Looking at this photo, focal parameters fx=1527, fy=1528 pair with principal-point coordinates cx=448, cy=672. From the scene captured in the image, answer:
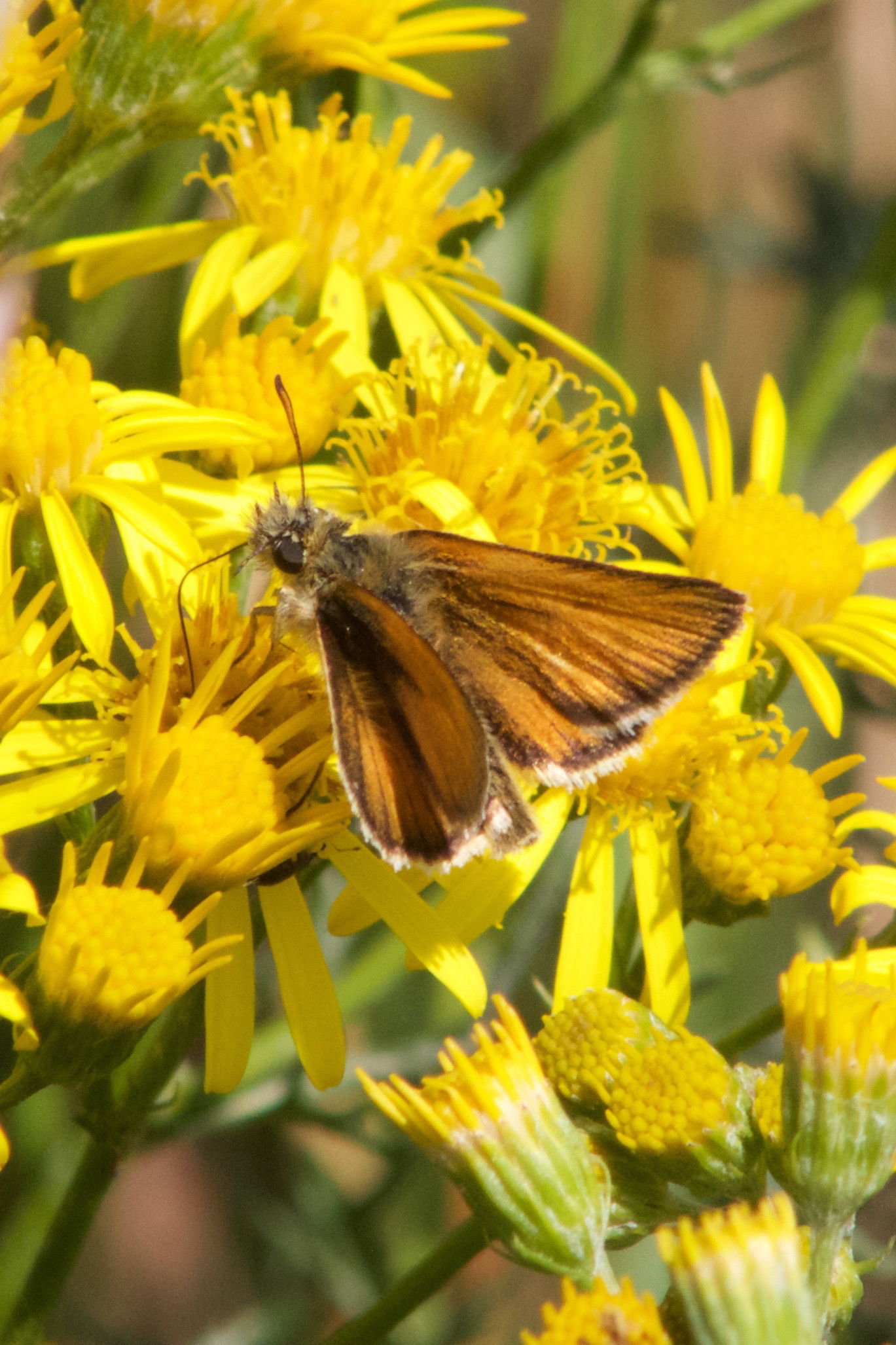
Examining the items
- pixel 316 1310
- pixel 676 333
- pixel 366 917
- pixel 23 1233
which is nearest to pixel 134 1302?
pixel 316 1310

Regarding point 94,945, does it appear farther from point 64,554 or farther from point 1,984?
point 64,554

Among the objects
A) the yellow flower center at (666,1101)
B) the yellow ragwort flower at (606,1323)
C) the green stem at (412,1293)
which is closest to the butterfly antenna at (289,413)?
the yellow flower center at (666,1101)

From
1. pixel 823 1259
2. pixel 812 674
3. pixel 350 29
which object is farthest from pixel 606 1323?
pixel 350 29

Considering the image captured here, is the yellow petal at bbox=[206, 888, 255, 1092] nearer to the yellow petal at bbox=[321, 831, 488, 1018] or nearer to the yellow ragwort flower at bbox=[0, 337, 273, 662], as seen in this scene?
the yellow petal at bbox=[321, 831, 488, 1018]

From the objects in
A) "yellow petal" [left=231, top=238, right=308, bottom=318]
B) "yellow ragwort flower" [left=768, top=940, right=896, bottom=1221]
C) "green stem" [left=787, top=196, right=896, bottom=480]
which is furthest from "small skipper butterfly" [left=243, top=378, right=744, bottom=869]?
"green stem" [left=787, top=196, right=896, bottom=480]

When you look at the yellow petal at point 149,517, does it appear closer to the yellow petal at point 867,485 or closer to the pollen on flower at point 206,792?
the pollen on flower at point 206,792

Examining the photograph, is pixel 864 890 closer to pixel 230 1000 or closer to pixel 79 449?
pixel 230 1000

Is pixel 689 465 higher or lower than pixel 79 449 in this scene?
lower
